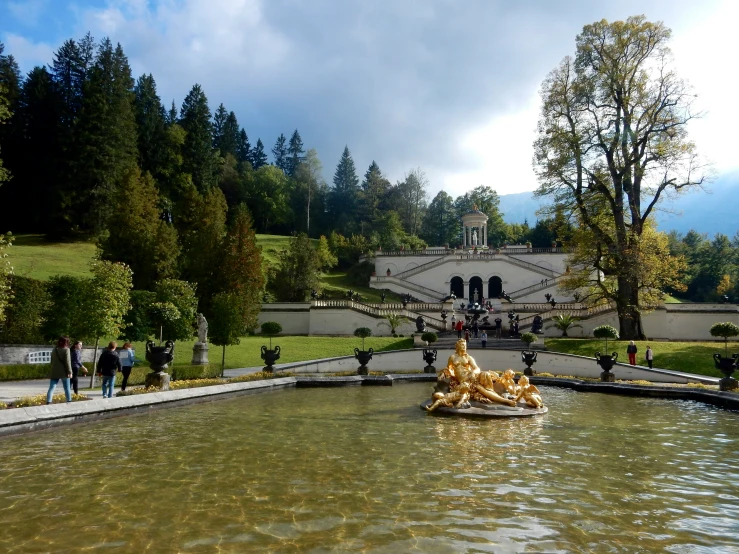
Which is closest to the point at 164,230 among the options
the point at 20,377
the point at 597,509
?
the point at 20,377

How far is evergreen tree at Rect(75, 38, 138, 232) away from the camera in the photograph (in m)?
51.2

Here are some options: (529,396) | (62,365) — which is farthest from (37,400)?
(529,396)

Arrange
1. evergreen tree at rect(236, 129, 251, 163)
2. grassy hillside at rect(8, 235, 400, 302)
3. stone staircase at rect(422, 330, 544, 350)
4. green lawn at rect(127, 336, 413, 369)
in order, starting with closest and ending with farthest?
green lawn at rect(127, 336, 413, 369), stone staircase at rect(422, 330, 544, 350), grassy hillside at rect(8, 235, 400, 302), evergreen tree at rect(236, 129, 251, 163)

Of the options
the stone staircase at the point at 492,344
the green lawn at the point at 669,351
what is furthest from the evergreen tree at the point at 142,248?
the green lawn at the point at 669,351

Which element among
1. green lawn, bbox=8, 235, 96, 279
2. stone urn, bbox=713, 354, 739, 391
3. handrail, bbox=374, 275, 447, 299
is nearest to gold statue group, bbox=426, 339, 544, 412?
stone urn, bbox=713, 354, 739, 391

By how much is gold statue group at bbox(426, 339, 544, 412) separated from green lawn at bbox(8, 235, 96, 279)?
102 feet

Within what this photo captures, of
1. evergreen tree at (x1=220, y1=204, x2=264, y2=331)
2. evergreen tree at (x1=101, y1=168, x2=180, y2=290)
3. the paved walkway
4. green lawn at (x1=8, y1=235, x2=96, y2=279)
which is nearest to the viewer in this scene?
the paved walkway

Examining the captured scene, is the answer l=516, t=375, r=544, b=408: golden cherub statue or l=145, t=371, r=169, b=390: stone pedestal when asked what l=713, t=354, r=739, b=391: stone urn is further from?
l=145, t=371, r=169, b=390: stone pedestal

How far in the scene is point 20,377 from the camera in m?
19.5

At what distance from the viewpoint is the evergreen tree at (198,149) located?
69375mm

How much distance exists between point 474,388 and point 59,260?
41.0 metres

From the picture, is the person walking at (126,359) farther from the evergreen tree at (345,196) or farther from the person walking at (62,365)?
the evergreen tree at (345,196)

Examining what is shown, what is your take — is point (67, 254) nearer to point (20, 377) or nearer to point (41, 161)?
point (41, 161)

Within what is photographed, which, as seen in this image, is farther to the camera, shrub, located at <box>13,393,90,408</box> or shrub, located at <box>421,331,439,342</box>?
shrub, located at <box>421,331,439,342</box>
